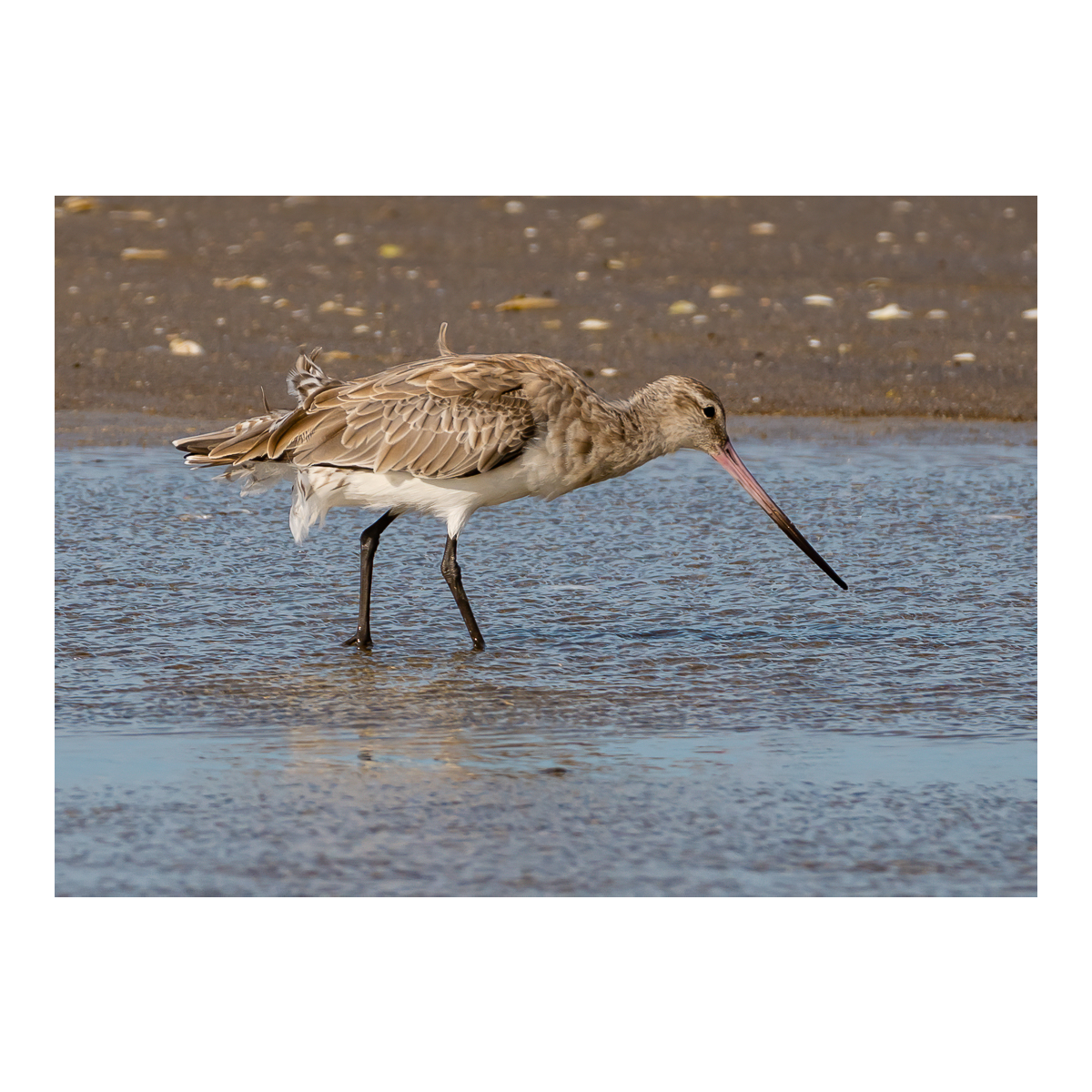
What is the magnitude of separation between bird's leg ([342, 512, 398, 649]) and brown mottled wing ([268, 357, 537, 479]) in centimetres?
Answer: 34

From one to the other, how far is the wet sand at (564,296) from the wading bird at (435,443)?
336 cm

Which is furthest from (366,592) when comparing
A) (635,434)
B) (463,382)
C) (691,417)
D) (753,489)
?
(753,489)

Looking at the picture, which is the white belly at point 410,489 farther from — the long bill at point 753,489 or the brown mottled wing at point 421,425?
the long bill at point 753,489

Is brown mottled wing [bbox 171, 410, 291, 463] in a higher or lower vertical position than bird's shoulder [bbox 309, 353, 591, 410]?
lower

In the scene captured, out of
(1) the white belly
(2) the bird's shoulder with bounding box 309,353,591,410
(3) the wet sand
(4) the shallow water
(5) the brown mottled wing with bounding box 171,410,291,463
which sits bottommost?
(4) the shallow water

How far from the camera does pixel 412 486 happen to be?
636 centimetres

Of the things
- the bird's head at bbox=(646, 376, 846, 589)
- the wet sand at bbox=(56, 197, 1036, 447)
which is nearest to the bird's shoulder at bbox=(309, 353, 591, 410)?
the bird's head at bbox=(646, 376, 846, 589)

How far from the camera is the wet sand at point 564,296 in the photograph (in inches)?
420

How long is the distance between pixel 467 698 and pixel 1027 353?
23.1 ft

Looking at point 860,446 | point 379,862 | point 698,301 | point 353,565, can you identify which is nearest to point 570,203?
point 698,301

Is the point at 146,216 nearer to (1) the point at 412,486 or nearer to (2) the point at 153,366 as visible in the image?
(2) the point at 153,366

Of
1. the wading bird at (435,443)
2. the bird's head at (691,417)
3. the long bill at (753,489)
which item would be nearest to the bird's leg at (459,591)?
the wading bird at (435,443)

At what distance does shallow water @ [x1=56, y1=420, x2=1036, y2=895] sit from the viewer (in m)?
4.33

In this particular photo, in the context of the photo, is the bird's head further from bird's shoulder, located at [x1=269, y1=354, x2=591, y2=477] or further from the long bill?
bird's shoulder, located at [x1=269, y1=354, x2=591, y2=477]
